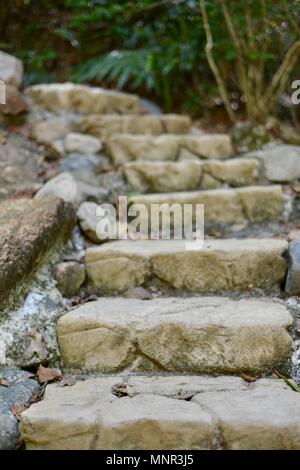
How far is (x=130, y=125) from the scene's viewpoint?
3389mm

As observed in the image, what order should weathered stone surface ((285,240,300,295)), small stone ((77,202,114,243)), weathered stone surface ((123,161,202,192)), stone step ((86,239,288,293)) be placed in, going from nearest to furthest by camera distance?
weathered stone surface ((285,240,300,295))
stone step ((86,239,288,293))
small stone ((77,202,114,243))
weathered stone surface ((123,161,202,192))

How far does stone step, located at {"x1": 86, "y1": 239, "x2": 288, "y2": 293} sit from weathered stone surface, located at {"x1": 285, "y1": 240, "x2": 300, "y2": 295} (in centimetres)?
5

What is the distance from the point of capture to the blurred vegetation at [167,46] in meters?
3.28

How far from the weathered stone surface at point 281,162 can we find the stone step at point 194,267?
87 centimetres

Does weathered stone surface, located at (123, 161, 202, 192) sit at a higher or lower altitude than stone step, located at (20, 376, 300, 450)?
higher

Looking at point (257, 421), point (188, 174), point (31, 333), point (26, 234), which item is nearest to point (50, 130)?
point (188, 174)

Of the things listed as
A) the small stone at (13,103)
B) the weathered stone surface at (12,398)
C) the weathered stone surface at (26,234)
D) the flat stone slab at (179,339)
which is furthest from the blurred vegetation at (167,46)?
the weathered stone surface at (12,398)

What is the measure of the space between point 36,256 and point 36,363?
0.50 meters

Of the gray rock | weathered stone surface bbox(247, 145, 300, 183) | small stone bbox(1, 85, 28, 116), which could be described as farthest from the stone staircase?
small stone bbox(1, 85, 28, 116)

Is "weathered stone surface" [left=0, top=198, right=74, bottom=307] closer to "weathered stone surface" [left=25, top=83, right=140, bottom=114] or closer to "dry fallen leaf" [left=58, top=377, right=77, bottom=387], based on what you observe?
"dry fallen leaf" [left=58, top=377, right=77, bottom=387]

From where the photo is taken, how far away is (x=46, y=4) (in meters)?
4.34

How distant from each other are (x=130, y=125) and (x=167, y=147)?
0.45m

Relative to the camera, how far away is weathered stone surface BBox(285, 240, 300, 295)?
1902mm

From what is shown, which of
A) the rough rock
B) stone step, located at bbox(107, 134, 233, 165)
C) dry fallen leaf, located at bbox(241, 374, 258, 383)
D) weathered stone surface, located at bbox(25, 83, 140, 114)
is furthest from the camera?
weathered stone surface, located at bbox(25, 83, 140, 114)
